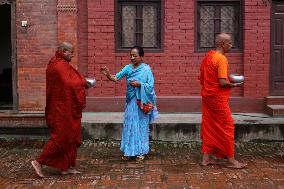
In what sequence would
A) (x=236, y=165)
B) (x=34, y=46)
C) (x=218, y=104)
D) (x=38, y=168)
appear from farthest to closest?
(x=34, y=46) < (x=236, y=165) < (x=218, y=104) < (x=38, y=168)

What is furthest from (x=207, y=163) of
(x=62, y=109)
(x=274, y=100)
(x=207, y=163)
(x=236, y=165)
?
(x=274, y=100)

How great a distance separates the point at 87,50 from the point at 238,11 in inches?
138

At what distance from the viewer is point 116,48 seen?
11.1 metres

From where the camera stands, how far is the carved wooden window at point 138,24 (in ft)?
36.2

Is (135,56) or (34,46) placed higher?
(34,46)

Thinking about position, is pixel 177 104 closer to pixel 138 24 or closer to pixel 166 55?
pixel 166 55

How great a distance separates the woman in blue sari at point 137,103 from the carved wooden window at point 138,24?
3.22 meters

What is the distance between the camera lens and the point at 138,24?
1105 centimetres

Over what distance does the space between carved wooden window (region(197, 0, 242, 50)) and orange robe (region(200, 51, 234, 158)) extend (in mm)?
3810

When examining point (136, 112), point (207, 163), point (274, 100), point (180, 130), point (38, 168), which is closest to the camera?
point (38, 168)

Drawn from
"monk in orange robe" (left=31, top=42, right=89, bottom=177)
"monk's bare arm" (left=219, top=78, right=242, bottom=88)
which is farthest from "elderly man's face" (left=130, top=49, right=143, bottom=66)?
"monk's bare arm" (left=219, top=78, right=242, bottom=88)

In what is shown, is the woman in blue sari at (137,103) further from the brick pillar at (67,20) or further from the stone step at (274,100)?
the stone step at (274,100)

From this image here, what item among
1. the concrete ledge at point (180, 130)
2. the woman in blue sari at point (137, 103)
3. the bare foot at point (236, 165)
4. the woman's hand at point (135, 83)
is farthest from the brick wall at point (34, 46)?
the bare foot at point (236, 165)

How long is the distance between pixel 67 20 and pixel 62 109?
4422 mm
